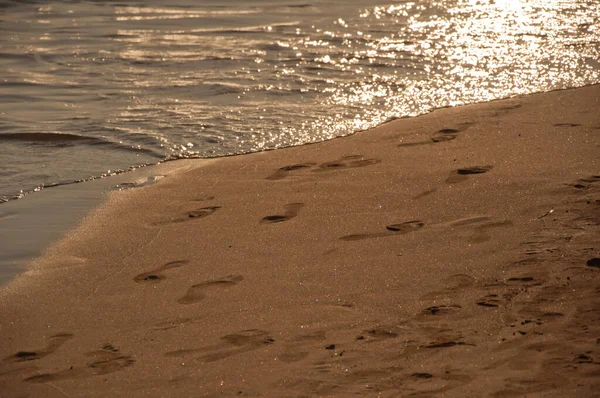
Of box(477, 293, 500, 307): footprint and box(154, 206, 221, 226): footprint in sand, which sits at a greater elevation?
box(154, 206, 221, 226): footprint in sand

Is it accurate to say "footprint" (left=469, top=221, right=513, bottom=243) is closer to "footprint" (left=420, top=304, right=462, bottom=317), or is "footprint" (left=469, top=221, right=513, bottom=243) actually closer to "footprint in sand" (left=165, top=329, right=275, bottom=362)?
"footprint" (left=420, top=304, right=462, bottom=317)

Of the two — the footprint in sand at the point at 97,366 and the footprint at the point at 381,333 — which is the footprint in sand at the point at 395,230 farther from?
the footprint in sand at the point at 97,366

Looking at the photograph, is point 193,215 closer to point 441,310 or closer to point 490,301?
→ point 441,310

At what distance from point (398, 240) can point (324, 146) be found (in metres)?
2.11

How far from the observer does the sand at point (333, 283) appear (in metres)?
3.51

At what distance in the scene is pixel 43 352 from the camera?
3844 millimetres

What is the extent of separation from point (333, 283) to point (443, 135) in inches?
110

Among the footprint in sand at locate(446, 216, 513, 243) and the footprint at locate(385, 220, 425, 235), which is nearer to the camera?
the footprint in sand at locate(446, 216, 513, 243)

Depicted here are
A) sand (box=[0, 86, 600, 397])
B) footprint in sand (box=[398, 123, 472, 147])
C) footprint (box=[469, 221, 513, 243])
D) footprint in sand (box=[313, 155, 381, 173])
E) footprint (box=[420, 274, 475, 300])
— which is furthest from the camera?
footprint in sand (box=[398, 123, 472, 147])

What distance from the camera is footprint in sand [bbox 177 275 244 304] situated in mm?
4262

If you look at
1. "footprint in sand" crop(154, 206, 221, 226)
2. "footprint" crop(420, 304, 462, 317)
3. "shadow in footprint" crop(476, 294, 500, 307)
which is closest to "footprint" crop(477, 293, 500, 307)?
"shadow in footprint" crop(476, 294, 500, 307)

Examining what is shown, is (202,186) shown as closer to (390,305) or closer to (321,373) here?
(390,305)

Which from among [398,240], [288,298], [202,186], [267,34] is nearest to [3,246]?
[202,186]

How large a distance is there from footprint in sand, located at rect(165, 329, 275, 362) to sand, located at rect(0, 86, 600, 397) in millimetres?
10
